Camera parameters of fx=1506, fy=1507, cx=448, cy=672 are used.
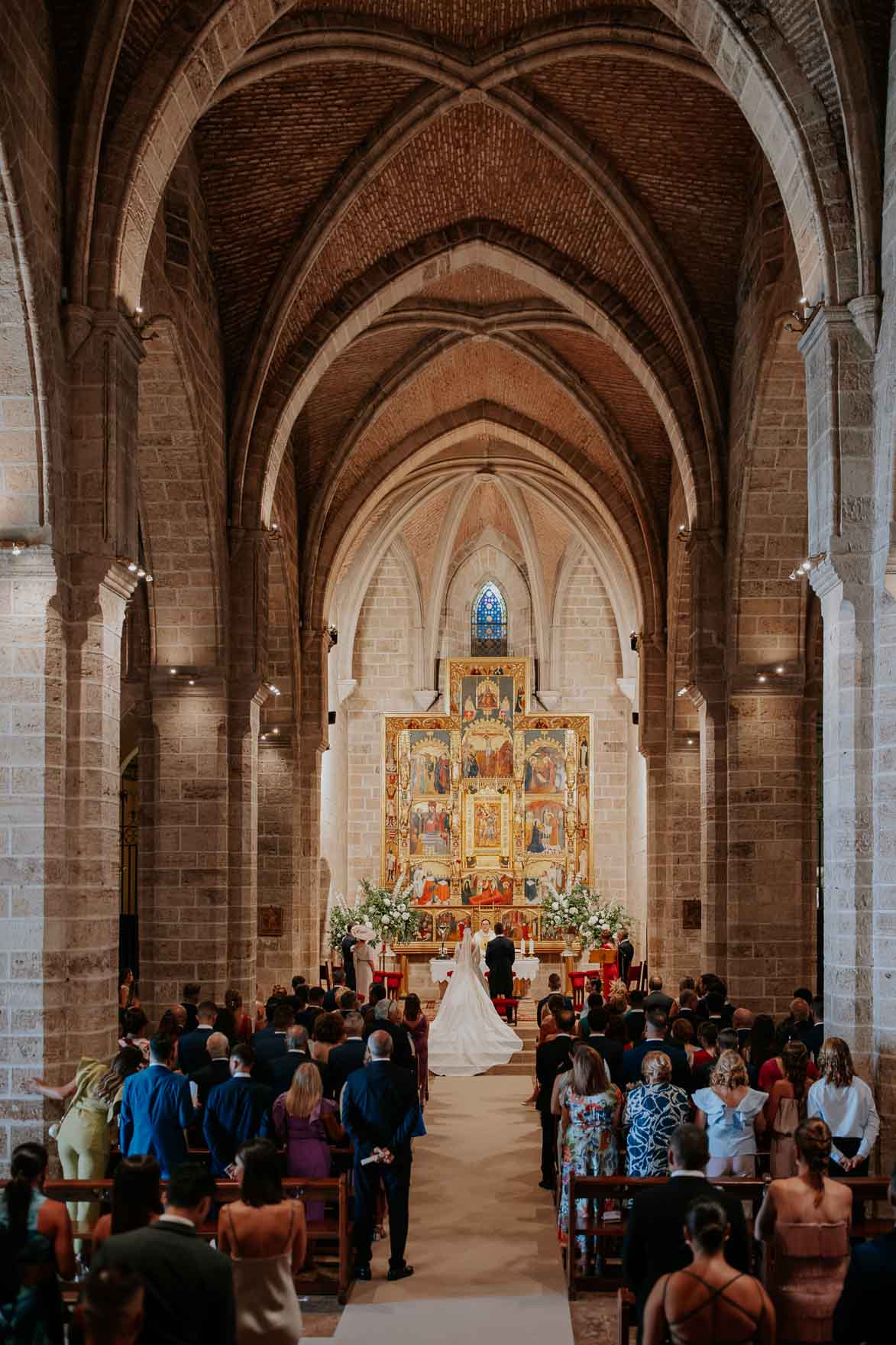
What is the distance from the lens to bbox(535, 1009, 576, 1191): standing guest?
11844mm

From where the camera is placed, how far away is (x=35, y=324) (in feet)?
34.8

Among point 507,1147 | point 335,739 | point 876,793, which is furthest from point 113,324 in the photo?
point 335,739

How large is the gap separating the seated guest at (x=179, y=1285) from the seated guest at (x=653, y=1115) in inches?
157

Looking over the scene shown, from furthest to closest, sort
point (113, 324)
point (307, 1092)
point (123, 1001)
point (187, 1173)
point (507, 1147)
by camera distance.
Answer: point (123, 1001) < point (507, 1147) < point (113, 324) < point (307, 1092) < point (187, 1173)

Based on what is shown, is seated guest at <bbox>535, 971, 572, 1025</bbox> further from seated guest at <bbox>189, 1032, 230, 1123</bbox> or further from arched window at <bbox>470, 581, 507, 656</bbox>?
arched window at <bbox>470, 581, 507, 656</bbox>

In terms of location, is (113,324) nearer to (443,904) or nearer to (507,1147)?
(507,1147)

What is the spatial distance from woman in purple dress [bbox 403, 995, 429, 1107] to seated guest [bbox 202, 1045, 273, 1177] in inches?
161

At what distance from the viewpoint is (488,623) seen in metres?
33.6

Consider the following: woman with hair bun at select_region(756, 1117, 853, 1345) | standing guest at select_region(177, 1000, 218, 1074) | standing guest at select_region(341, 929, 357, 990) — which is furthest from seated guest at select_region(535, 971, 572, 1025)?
standing guest at select_region(341, 929, 357, 990)

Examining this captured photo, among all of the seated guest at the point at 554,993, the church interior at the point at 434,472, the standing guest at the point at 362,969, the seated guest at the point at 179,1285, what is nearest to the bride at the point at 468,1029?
the standing guest at the point at 362,969

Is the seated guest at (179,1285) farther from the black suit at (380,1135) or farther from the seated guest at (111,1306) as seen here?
the black suit at (380,1135)

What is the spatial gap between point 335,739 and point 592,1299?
22.4 meters

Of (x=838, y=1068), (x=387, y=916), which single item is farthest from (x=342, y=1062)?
(x=387, y=916)

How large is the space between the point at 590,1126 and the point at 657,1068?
1069 millimetres
